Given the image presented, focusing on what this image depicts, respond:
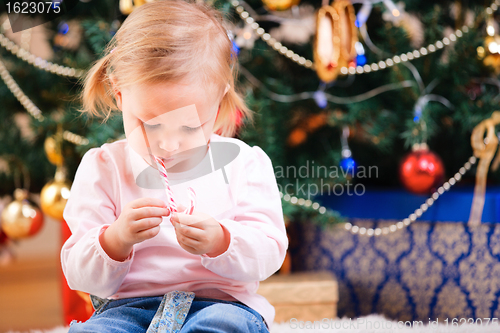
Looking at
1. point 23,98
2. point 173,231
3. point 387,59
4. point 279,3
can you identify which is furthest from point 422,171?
point 23,98

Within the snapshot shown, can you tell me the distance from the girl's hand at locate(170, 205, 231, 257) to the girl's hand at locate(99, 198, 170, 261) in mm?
20

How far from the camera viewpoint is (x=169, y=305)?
1.73 ft

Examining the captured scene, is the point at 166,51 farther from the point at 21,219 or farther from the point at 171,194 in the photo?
the point at 21,219

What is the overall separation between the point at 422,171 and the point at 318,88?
1.22 feet

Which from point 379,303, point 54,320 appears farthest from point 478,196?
point 54,320

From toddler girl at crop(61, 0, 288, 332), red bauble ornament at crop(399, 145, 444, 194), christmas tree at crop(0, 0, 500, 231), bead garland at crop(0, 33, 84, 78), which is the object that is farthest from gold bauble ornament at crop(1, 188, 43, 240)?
red bauble ornament at crop(399, 145, 444, 194)

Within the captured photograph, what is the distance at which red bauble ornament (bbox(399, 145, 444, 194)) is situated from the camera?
94 cm

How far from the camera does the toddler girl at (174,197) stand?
1.61ft

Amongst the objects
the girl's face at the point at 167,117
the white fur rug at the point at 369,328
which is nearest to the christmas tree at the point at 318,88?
the white fur rug at the point at 369,328

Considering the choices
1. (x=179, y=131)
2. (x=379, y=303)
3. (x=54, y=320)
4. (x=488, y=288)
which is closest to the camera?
(x=179, y=131)

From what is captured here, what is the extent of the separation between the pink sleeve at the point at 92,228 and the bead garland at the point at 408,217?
45cm

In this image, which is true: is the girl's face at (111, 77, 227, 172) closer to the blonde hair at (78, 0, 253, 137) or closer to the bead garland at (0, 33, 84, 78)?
the blonde hair at (78, 0, 253, 137)

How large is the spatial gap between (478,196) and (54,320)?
118cm

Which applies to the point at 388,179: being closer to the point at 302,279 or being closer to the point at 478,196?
the point at 478,196
